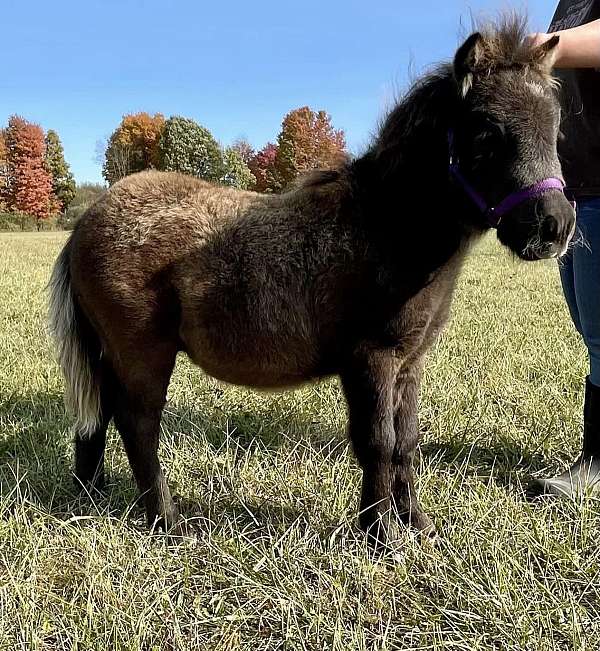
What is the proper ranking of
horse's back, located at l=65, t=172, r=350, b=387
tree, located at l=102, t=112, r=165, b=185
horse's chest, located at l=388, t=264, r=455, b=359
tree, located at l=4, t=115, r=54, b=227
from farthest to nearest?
tree, located at l=4, t=115, r=54, b=227 < tree, located at l=102, t=112, r=165, b=185 < horse's back, located at l=65, t=172, r=350, b=387 < horse's chest, located at l=388, t=264, r=455, b=359

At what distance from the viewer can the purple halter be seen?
192cm

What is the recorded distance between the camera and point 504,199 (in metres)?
1.98

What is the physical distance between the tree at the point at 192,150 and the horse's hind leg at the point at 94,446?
1245 inches

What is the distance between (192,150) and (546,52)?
3442cm

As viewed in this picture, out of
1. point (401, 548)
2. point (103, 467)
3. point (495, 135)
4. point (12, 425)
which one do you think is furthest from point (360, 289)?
point (12, 425)

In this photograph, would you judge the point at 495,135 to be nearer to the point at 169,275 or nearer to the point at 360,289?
the point at 360,289

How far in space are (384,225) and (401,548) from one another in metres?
1.44

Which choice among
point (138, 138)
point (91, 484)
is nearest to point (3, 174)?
point (138, 138)

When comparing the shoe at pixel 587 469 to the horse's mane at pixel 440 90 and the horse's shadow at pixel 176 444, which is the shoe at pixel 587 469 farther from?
the horse's mane at pixel 440 90

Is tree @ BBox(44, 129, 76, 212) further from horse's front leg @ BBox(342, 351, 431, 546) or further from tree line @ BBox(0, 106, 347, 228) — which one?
horse's front leg @ BBox(342, 351, 431, 546)

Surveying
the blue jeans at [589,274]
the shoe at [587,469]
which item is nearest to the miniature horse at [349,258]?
the shoe at [587,469]

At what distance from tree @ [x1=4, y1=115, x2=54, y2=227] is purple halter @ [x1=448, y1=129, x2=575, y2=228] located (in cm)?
5204

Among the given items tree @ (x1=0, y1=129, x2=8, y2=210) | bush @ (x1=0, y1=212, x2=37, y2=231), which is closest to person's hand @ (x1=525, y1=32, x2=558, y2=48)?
bush @ (x1=0, y1=212, x2=37, y2=231)

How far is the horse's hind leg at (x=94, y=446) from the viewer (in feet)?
9.57
